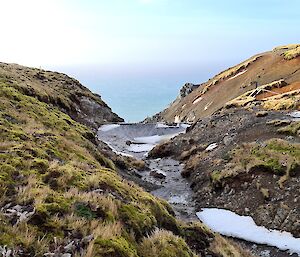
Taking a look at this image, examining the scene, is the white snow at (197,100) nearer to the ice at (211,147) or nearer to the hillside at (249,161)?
the hillside at (249,161)

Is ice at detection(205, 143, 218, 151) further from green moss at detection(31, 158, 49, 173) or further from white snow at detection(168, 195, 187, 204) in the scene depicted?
green moss at detection(31, 158, 49, 173)

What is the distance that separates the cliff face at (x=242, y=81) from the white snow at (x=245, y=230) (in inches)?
1686

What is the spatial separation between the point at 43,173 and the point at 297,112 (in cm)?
3184

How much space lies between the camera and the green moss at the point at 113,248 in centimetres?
698

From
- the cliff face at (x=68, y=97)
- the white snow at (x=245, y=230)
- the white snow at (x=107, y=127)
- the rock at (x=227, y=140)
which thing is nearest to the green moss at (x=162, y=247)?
the white snow at (x=245, y=230)

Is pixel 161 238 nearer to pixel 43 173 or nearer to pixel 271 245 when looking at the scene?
pixel 43 173

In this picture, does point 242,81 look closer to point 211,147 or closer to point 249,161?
point 211,147

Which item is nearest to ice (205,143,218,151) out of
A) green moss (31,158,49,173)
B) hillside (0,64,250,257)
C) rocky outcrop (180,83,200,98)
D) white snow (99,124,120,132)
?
hillside (0,64,250,257)

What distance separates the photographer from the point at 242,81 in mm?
78812

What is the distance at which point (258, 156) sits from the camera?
24484 millimetres

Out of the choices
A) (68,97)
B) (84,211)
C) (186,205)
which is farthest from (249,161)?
(68,97)

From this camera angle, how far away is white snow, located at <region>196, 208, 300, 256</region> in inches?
639

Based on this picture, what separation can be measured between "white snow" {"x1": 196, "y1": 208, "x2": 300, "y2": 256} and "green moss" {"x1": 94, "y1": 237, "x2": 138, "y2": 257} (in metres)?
11.0

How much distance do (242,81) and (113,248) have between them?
250 ft
